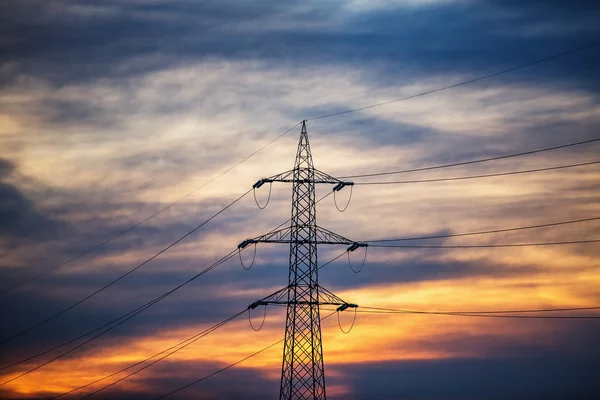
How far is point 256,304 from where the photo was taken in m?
79.6

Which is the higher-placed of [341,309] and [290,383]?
[341,309]

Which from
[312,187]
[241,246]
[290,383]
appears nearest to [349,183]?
[312,187]

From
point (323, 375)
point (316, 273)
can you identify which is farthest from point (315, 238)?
point (323, 375)

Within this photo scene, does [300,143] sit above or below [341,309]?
above

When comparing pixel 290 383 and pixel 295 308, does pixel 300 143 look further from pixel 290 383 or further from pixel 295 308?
pixel 290 383

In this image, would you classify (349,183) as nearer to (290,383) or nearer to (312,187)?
(312,187)

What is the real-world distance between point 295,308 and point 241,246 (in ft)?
21.4

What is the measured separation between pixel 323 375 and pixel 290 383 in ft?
7.64

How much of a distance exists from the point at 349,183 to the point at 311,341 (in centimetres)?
1140

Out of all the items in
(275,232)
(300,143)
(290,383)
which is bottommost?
(290,383)

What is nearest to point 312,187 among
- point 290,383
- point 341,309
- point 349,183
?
point 349,183

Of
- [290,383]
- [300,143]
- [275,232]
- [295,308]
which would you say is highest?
[300,143]

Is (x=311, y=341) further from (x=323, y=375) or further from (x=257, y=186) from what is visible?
(x=257, y=186)

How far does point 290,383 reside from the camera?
76562 mm
